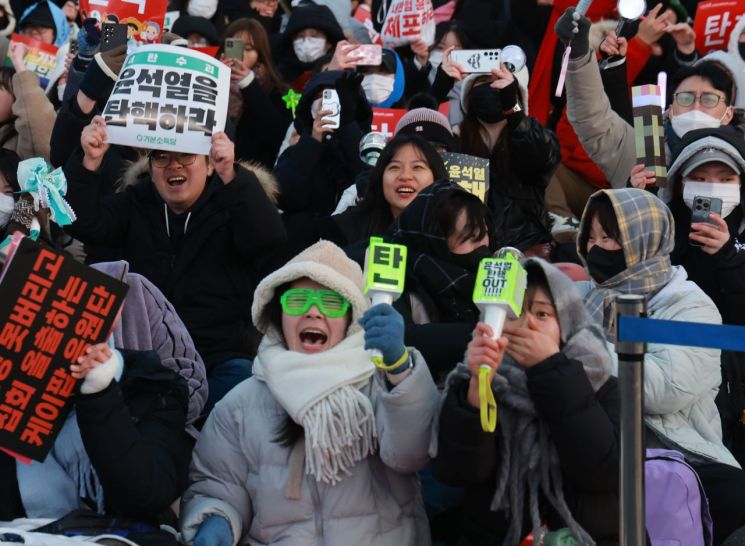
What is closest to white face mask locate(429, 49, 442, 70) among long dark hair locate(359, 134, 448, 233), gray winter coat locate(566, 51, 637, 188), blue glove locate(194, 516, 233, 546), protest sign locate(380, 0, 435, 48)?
protest sign locate(380, 0, 435, 48)

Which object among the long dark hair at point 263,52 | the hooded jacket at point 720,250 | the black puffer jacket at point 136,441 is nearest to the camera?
the black puffer jacket at point 136,441

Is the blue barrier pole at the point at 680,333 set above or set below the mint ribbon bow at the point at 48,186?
below

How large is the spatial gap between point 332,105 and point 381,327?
3232 millimetres

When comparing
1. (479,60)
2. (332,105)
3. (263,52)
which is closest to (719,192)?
(479,60)

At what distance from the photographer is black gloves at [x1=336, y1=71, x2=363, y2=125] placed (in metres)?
7.13

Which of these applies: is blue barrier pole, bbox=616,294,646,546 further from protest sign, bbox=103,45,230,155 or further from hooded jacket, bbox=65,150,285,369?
protest sign, bbox=103,45,230,155

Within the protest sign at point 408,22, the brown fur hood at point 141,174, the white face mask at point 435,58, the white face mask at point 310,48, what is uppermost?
the protest sign at point 408,22

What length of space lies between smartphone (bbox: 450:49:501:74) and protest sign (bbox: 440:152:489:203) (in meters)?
0.96

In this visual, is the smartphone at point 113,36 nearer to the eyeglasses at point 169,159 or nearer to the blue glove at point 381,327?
the eyeglasses at point 169,159

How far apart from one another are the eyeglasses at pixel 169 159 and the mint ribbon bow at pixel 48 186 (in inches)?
29.8

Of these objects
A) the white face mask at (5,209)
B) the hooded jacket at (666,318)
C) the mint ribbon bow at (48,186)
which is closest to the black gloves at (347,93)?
the white face mask at (5,209)

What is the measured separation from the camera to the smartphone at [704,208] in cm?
561

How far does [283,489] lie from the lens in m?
4.45

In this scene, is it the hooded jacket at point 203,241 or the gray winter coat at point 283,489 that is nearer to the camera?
the gray winter coat at point 283,489
